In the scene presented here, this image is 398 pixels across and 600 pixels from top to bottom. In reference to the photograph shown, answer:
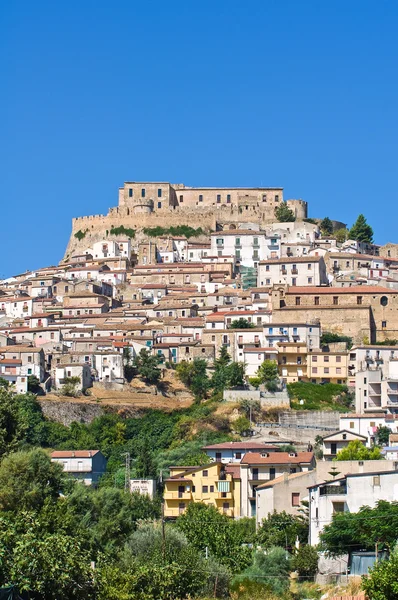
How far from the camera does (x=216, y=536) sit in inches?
1852

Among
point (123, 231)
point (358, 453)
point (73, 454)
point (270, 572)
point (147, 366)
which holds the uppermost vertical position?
point (123, 231)

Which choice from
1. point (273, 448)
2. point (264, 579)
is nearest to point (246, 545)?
point (264, 579)

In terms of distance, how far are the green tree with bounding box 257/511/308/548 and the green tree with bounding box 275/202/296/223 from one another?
6466cm

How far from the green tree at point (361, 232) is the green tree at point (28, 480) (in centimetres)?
6621

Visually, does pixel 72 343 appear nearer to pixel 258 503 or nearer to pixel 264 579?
pixel 258 503

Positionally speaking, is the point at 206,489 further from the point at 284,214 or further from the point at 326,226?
the point at 326,226

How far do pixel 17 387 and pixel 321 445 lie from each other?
1983 cm

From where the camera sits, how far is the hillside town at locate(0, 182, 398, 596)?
56.6m

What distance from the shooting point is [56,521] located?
143 feet

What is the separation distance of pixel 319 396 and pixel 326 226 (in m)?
44.0

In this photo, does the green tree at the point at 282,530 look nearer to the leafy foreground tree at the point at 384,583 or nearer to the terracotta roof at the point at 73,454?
the leafy foreground tree at the point at 384,583

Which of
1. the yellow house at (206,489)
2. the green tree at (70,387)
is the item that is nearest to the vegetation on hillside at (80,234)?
the green tree at (70,387)

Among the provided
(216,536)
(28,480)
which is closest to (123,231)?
(28,480)

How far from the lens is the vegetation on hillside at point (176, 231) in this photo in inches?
4569
